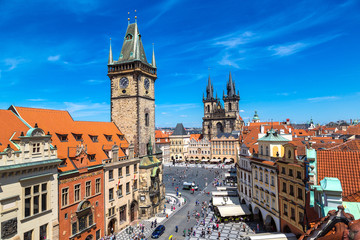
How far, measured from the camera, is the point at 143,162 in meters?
41.0

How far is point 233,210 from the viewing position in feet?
127

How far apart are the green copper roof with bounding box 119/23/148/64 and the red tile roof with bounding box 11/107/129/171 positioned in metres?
13.3

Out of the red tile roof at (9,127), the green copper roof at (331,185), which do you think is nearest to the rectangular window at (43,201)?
the red tile roof at (9,127)

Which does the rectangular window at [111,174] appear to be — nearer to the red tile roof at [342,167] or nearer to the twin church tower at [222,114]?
the red tile roof at [342,167]

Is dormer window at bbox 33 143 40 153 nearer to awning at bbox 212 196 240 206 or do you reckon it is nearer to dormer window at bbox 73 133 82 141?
dormer window at bbox 73 133 82 141

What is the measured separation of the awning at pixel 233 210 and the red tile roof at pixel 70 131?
19.2 metres

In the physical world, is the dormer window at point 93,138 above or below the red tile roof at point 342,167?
above

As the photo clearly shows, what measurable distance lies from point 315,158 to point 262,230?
1913cm

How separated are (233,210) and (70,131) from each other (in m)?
28.9

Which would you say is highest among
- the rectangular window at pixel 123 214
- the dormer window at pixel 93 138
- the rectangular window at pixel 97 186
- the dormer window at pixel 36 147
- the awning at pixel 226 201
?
the dormer window at pixel 93 138

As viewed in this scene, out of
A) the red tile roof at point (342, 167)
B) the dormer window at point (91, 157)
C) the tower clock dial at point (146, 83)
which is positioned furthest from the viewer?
the tower clock dial at point (146, 83)

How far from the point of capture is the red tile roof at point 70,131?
28359 millimetres

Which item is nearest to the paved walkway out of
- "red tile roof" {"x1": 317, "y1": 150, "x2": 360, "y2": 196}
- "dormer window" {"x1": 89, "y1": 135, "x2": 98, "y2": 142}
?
"dormer window" {"x1": 89, "y1": 135, "x2": 98, "y2": 142}

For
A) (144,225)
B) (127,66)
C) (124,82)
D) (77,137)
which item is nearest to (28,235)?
(77,137)
